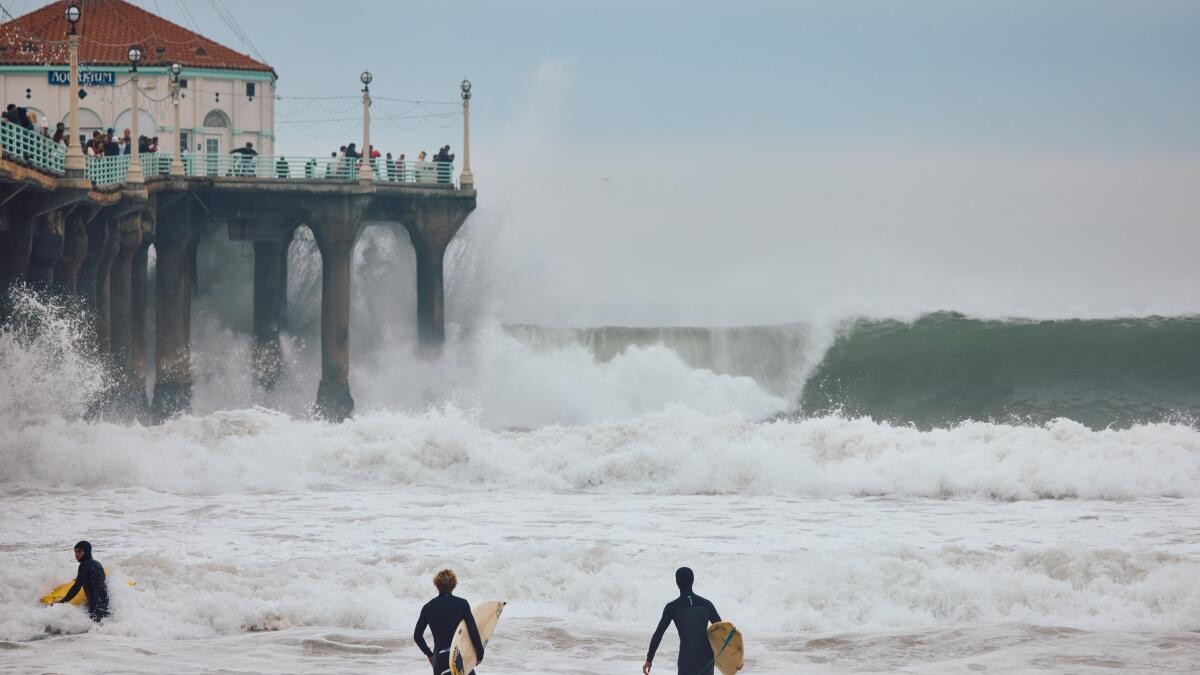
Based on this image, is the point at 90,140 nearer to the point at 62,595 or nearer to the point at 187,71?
the point at 187,71

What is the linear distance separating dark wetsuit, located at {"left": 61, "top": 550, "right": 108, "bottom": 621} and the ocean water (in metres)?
0.15

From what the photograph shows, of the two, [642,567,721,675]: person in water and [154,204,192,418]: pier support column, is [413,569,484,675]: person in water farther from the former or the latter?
[154,204,192,418]: pier support column

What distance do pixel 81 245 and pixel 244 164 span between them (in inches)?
322

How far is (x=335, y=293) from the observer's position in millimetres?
43375

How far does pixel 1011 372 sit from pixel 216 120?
82.6 ft

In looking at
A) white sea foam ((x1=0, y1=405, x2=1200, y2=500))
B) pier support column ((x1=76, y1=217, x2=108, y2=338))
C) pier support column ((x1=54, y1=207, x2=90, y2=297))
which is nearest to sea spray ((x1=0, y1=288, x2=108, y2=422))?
pier support column ((x1=54, y1=207, x2=90, y2=297))

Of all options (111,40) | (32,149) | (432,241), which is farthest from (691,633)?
(111,40)

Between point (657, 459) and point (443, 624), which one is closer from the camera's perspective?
point (443, 624)

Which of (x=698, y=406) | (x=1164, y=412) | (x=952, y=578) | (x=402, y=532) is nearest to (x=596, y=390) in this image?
(x=698, y=406)

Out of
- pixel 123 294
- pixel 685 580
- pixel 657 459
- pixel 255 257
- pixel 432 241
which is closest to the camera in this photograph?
pixel 685 580

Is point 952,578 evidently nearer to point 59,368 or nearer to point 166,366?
point 59,368

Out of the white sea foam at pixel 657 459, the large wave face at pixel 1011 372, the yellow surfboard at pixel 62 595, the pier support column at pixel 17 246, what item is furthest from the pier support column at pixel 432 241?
the yellow surfboard at pixel 62 595

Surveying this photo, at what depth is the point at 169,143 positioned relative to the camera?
5294cm

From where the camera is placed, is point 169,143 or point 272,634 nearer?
point 272,634
